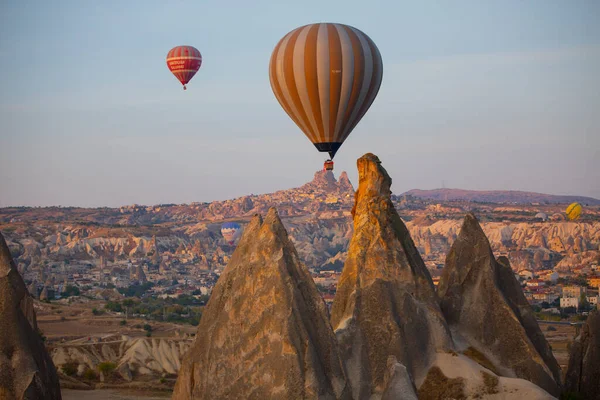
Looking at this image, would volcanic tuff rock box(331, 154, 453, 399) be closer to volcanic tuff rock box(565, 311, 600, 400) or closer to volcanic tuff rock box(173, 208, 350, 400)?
volcanic tuff rock box(565, 311, 600, 400)

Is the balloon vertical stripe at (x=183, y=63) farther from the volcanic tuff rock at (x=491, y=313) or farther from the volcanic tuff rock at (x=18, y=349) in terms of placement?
the volcanic tuff rock at (x=18, y=349)

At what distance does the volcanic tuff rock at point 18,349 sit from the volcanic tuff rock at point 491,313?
22.3 feet

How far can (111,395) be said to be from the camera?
3338 cm

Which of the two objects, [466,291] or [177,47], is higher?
[177,47]

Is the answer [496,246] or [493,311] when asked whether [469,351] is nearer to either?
[493,311]

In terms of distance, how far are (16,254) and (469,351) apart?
13765cm

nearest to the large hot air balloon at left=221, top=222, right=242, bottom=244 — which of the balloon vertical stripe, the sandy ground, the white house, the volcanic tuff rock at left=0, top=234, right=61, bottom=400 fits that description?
the white house

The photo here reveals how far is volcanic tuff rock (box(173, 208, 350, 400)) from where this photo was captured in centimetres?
1145

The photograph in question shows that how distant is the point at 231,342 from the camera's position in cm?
1173

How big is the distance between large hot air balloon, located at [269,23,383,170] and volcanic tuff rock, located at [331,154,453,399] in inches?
500

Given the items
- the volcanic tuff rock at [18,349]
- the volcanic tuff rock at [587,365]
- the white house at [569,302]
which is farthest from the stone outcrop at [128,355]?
the white house at [569,302]

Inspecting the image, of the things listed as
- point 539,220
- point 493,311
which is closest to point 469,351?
point 493,311

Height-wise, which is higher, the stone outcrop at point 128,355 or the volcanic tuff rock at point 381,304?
the volcanic tuff rock at point 381,304

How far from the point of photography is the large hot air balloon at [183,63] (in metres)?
62.6
